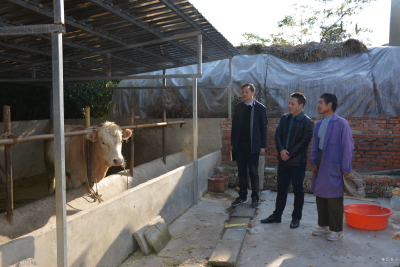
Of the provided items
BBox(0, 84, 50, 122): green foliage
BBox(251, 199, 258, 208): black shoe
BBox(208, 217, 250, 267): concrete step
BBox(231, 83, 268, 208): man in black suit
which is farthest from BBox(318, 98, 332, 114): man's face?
BBox(0, 84, 50, 122): green foliage

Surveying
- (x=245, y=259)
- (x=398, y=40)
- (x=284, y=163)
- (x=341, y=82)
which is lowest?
(x=245, y=259)

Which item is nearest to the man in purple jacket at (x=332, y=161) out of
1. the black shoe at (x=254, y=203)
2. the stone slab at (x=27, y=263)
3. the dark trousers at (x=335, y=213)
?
the dark trousers at (x=335, y=213)

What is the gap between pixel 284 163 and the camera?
4332 mm

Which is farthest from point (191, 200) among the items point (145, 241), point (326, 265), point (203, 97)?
point (203, 97)

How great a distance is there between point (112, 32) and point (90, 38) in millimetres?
444

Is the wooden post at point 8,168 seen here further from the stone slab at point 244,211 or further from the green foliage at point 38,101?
the green foliage at point 38,101

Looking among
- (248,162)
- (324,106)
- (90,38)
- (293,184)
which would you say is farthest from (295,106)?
(90,38)

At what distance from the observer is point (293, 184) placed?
4.29m

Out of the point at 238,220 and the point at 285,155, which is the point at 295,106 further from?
the point at 238,220

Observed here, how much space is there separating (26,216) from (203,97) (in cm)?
648

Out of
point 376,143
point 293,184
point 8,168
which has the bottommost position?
point 293,184

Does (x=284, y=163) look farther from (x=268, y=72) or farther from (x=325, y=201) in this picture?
(x=268, y=72)

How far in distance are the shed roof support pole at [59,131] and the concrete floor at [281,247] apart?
1.17m

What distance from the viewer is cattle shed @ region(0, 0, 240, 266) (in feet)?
7.48
